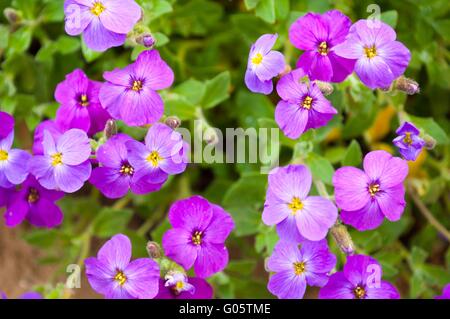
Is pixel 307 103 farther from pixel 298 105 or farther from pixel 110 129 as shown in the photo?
pixel 110 129

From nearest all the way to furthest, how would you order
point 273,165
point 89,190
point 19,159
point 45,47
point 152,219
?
point 19,159
point 273,165
point 45,47
point 152,219
point 89,190

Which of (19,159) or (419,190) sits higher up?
(419,190)

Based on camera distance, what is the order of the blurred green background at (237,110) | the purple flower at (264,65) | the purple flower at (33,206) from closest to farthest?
the purple flower at (264,65), the purple flower at (33,206), the blurred green background at (237,110)

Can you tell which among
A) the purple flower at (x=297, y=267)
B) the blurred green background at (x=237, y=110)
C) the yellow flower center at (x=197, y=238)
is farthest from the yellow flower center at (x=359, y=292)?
the yellow flower center at (x=197, y=238)

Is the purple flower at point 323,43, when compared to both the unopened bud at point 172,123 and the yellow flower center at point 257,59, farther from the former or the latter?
the unopened bud at point 172,123

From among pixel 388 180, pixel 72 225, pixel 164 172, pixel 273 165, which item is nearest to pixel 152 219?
pixel 72 225

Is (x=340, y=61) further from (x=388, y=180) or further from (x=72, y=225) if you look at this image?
(x=72, y=225)
